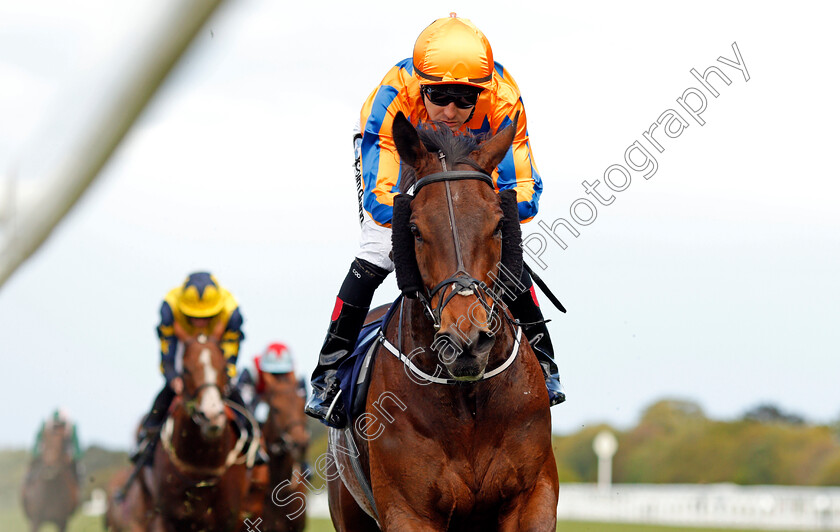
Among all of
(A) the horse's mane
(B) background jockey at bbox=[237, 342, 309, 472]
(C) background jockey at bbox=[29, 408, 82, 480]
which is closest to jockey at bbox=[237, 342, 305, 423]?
(B) background jockey at bbox=[237, 342, 309, 472]

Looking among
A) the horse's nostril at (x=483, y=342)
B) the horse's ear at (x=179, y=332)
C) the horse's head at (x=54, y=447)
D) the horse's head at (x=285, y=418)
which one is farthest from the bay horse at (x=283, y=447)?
the horse's nostril at (x=483, y=342)

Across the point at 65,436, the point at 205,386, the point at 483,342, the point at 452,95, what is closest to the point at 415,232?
the point at 483,342

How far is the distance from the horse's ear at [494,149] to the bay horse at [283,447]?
737cm

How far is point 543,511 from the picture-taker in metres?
4.21

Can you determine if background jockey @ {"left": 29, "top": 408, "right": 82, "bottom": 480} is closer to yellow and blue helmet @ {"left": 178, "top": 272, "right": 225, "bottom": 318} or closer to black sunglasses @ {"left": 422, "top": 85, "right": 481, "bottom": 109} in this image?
yellow and blue helmet @ {"left": 178, "top": 272, "right": 225, "bottom": 318}

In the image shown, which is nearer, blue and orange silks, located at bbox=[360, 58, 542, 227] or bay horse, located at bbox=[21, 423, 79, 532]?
blue and orange silks, located at bbox=[360, 58, 542, 227]

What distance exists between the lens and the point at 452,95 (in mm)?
4781

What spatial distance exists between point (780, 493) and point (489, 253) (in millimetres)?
24522

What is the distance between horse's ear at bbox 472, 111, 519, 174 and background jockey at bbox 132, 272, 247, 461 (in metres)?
5.37

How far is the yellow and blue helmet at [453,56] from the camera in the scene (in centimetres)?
466

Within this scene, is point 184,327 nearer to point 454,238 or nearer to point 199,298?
point 199,298

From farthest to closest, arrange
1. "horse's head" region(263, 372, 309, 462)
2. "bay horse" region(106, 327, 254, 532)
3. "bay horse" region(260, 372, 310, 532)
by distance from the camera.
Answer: "horse's head" region(263, 372, 309, 462) → "bay horse" region(260, 372, 310, 532) → "bay horse" region(106, 327, 254, 532)

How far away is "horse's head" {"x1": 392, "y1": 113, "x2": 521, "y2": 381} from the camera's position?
3789mm

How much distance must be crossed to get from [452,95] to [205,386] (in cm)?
452
